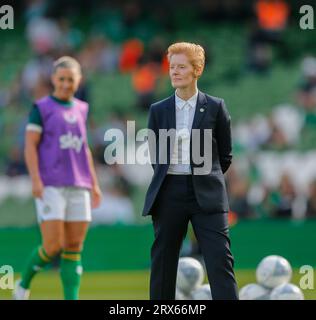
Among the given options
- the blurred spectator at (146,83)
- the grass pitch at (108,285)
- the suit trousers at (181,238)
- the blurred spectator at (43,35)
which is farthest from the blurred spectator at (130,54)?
the suit trousers at (181,238)

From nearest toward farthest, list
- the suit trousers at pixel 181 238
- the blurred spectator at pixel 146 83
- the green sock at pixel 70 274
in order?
the suit trousers at pixel 181 238, the green sock at pixel 70 274, the blurred spectator at pixel 146 83

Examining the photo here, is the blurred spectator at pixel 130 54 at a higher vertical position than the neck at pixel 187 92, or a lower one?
higher

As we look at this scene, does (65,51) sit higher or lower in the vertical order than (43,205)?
higher

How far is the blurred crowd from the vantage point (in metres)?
18.1

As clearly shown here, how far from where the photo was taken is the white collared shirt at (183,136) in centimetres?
803

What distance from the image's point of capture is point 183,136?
809 cm

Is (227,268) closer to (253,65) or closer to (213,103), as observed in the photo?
(213,103)

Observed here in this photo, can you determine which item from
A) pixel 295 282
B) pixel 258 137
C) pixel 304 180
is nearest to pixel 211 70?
pixel 258 137

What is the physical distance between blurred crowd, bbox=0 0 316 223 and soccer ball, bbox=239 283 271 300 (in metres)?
7.80

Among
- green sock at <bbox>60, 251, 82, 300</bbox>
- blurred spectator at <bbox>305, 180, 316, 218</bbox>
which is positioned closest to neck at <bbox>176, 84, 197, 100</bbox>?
green sock at <bbox>60, 251, 82, 300</bbox>

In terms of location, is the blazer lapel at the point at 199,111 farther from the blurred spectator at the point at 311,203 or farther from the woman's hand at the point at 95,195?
the blurred spectator at the point at 311,203

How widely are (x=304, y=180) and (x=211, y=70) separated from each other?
4535 mm

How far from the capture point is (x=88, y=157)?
1043cm

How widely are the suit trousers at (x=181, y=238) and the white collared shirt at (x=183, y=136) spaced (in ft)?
0.23
